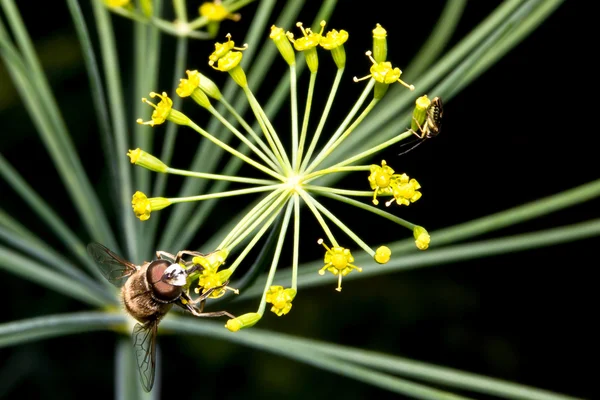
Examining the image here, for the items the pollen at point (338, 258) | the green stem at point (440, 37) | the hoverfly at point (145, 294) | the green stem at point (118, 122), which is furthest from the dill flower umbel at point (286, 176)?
the green stem at point (440, 37)

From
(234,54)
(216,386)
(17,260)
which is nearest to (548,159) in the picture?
(216,386)

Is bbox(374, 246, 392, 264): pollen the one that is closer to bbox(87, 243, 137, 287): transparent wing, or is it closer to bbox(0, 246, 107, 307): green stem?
bbox(87, 243, 137, 287): transparent wing

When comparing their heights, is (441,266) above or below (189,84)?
above

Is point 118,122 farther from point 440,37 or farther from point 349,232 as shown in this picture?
point 440,37

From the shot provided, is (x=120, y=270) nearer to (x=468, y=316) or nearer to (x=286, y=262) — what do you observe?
(x=286, y=262)

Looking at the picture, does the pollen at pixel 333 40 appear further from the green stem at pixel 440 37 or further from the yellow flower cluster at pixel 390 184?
the green stem at pixel 440 37

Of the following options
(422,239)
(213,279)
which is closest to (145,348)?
(213,279)
